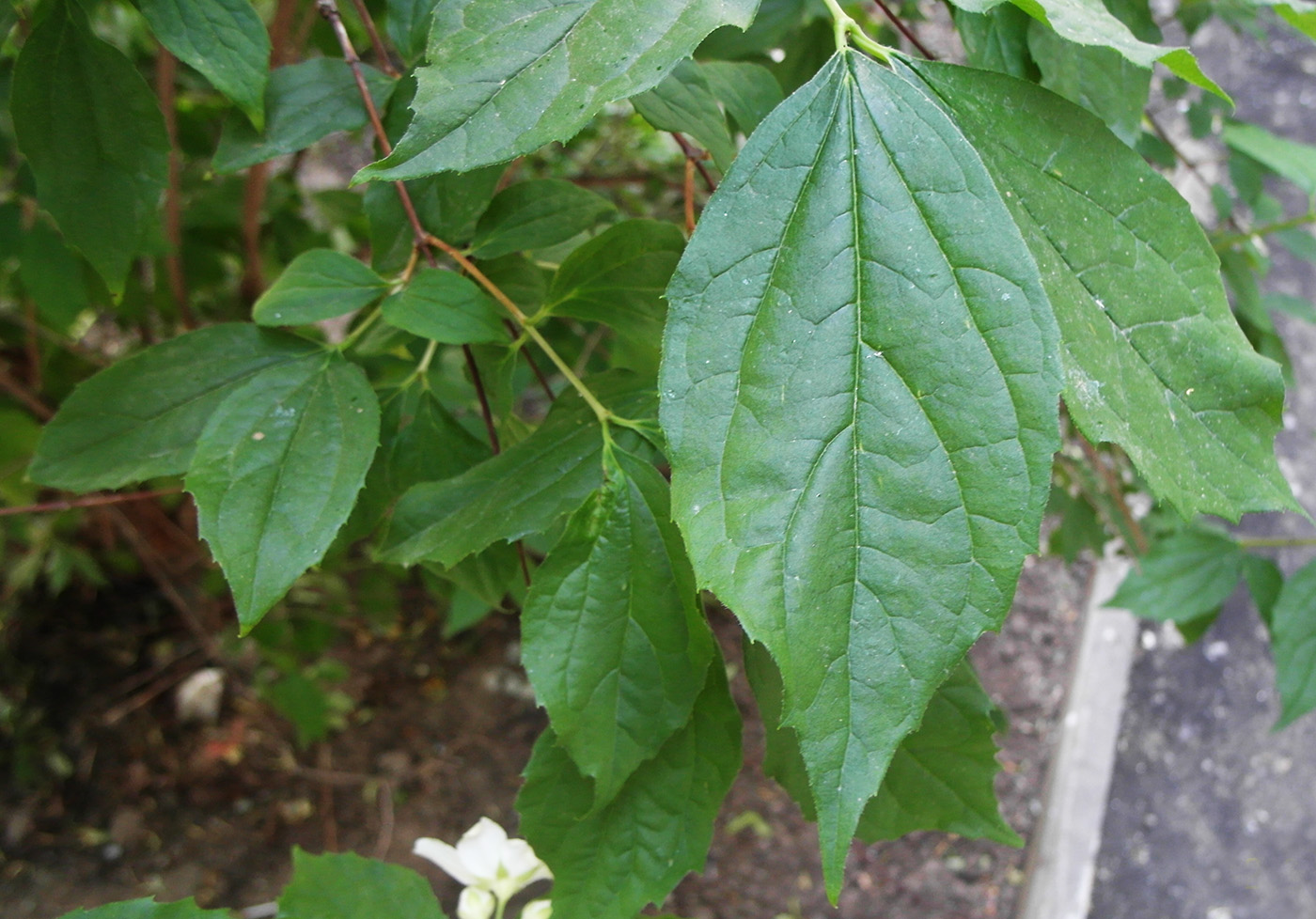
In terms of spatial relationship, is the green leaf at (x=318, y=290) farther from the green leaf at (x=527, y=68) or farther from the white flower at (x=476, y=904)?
the white flower at (x=476, y=904)

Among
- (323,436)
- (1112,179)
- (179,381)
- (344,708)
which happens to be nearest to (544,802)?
(323,436)

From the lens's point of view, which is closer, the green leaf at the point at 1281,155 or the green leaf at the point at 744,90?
the green leaf at the point at 744,90

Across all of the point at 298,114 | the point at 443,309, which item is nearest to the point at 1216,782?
the point at 443,309

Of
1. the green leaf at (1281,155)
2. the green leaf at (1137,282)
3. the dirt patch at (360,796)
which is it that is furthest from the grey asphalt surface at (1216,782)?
the green leaf at (1137,282)

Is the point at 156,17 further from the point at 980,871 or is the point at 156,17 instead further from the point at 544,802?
the point at 980,871

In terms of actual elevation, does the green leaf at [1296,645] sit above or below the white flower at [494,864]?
below

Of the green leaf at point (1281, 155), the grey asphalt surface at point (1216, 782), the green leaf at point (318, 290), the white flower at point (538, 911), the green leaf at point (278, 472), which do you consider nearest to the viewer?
the green leaf at point (278, 472)

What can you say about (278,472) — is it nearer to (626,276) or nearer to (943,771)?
(626,276)
